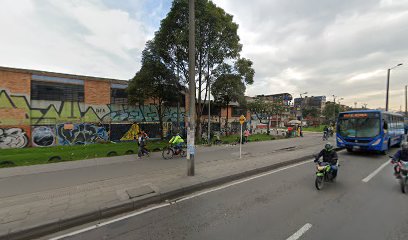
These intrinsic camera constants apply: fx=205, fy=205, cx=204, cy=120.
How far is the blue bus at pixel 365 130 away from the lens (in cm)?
1170

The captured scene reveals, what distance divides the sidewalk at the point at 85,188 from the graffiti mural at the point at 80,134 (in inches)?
393

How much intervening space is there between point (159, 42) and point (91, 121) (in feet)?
33.3

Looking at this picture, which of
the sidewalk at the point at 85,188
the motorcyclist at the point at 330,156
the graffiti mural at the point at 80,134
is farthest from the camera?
the graffiti mural at the point at 80,134

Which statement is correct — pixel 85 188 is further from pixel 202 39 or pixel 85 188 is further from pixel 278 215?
pixel 202 39

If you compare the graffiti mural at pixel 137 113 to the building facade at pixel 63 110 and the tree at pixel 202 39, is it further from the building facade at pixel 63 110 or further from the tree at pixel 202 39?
the tree at pixel 202 39

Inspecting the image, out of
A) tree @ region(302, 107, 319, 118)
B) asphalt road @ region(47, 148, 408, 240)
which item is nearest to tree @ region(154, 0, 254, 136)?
asphalt road @ region(47, 148, 408, 240)

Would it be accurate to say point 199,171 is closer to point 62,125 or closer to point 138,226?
point 138,226

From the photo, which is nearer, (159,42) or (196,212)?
(196,212)

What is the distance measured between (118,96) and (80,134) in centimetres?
527

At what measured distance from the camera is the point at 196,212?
4945mm

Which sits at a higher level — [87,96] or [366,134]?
[87,96]

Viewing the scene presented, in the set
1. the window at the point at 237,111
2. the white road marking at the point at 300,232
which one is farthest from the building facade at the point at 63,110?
the white road marking at the point at 300,232

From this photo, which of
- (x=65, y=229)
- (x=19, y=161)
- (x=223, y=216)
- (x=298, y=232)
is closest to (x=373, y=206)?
(x=298, y=232)

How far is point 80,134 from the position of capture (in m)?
19.5
